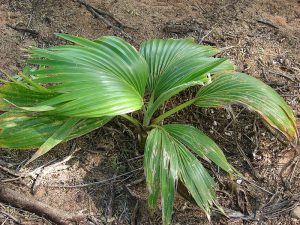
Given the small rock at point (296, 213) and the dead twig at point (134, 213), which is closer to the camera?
the dead twig at point (134, 213)

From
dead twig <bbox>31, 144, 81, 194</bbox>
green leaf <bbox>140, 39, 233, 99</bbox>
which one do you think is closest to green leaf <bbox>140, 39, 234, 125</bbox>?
green leaf <bbox>140, 39, 233, 99</bbox>

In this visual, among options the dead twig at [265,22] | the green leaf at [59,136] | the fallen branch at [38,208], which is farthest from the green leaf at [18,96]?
the dead twig at [265,22]

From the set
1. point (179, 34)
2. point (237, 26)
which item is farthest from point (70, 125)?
point (237, 26)

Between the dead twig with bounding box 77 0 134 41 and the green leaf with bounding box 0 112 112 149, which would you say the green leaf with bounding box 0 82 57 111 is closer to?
the green leaf with bounding box 0 112 112 149

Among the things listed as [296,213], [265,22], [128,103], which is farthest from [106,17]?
[296,213]

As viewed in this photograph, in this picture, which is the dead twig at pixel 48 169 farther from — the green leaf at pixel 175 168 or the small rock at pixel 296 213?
the small rock at pixel 296 213

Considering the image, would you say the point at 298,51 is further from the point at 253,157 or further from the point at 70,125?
the point at 70,125

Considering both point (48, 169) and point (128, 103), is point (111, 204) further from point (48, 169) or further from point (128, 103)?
point (128, 103)
